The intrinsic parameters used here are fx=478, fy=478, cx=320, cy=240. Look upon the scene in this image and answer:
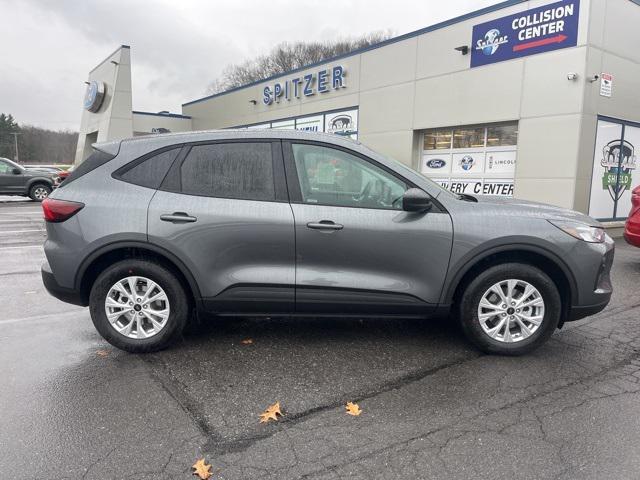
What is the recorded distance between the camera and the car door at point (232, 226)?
3.66 metres

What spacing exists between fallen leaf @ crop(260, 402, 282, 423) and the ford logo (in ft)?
39.5

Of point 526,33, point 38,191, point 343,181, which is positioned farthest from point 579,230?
point 38,191

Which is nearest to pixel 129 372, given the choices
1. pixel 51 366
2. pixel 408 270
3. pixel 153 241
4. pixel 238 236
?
pixel 51 366

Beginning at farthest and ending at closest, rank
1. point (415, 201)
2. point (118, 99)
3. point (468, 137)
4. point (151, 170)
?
point (118, 99) < point (468, 137) < point (151, 170) < point (415, 201)

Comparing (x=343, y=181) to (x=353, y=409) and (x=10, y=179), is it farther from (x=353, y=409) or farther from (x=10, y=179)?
(x=10, y=179)

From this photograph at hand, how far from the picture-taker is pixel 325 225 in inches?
143

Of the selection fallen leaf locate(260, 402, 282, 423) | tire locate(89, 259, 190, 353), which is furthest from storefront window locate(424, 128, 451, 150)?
fallen leaf locate(260, 402, 282, 423)

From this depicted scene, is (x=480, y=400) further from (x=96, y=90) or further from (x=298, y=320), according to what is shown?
(x=96, y=90)

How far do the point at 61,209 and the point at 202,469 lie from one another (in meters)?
2.42

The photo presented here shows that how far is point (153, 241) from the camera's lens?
3664 millimetres

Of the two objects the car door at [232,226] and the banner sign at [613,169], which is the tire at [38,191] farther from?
the banner sign at [613,169]

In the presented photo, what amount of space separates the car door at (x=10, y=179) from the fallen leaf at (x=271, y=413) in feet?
66.0

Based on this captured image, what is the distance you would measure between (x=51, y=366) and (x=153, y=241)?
123cm

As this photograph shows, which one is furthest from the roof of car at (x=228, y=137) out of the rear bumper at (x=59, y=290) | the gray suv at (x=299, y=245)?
the rear bumper at (x=59, y=290)
